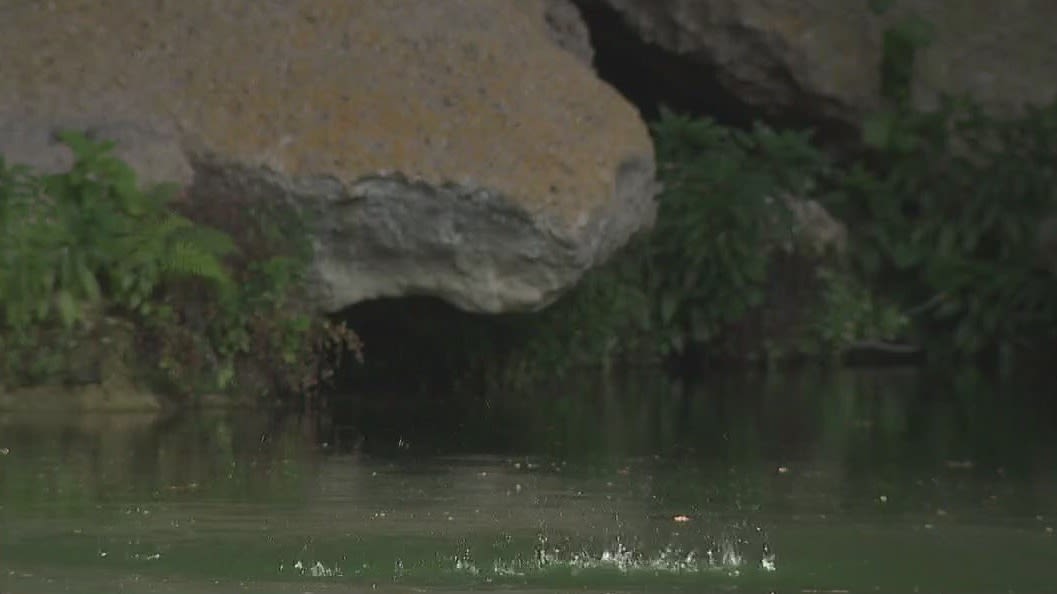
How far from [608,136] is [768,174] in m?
4.52

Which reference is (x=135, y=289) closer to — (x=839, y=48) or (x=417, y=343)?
(x=417, y=343)

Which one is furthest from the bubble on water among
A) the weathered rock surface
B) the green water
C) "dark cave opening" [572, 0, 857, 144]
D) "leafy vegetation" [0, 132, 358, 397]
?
"dark cave opening" [572, 0, 857, 144]

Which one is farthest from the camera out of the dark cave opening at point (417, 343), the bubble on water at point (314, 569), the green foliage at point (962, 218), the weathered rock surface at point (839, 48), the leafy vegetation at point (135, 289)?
the weathered rock surface at point (839, 48)

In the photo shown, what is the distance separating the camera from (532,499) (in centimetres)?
857

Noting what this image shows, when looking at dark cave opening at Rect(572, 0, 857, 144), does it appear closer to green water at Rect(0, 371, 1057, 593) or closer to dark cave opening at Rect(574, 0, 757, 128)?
dark cave opening at Rect(574, 0, 757, 128)

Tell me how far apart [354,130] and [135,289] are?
1.82 m

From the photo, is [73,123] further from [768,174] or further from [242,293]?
[768,174]

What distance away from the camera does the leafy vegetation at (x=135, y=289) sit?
12.0 m

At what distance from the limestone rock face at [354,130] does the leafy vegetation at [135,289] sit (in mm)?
391

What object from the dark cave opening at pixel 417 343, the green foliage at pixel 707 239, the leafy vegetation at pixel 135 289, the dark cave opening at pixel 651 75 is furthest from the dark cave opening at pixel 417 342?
the dark cave opening at pixel 651 75

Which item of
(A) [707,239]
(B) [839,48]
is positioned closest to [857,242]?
(B) [839,48]

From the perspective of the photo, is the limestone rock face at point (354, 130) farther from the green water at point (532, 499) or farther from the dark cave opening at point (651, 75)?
the dark cave opening at point (651, 75)

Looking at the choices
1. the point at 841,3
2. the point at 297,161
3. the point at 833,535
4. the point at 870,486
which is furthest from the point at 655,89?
the point at 833,535

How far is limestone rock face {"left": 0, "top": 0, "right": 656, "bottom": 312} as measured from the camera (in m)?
13.0
